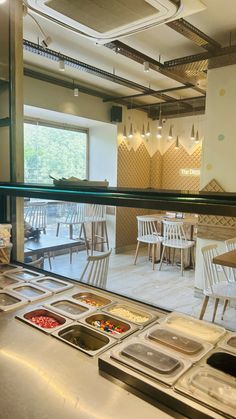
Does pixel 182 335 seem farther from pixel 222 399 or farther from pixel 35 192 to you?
pixel 35 192

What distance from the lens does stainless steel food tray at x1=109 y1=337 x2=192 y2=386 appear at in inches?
36.8

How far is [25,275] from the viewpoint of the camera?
1835 millimetres

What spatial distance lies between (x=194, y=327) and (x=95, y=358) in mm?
414

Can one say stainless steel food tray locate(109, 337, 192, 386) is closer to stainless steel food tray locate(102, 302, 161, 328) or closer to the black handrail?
stainless steel food tray locate(102, 302, 161, 328)

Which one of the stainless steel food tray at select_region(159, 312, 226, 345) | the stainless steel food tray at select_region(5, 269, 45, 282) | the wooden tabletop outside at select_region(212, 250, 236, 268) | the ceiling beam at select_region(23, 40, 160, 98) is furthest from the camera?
the ceiling beam at select_region(23, 40, 160, 98)

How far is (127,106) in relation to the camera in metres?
6.42

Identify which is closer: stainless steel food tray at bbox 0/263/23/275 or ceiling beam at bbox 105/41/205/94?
stainless steel food tray at bbox 0/263/23/275

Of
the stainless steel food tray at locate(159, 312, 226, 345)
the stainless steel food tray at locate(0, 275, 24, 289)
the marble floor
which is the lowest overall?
the marble floor

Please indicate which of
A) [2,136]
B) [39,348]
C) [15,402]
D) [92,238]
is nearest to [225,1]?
[2,136]

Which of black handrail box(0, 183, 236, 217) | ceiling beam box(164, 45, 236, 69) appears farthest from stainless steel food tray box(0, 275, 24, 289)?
ceiling beam box(164, 45, 236, 69)

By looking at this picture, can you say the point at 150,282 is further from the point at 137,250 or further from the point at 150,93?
the point at 150,93

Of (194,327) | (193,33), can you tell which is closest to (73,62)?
(193,33)

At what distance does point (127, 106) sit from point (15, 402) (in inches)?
242

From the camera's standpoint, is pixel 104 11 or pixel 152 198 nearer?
pixel 152 198
